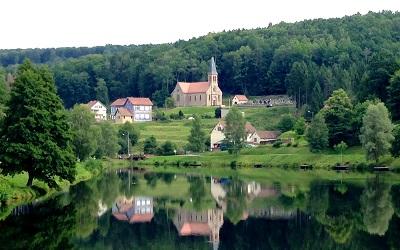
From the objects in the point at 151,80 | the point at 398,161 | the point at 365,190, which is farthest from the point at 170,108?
the point at 365,190

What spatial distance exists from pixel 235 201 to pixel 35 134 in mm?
15967

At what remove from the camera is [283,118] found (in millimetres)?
130500

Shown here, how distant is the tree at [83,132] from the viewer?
86000 mm

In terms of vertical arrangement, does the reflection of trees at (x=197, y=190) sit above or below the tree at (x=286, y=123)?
below

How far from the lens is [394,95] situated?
98.9m

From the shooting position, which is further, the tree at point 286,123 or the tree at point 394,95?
the tree at point 286,123

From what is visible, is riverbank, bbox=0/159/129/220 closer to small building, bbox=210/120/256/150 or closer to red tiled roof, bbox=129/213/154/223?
red tiled roof, bbox=129/213/154/223

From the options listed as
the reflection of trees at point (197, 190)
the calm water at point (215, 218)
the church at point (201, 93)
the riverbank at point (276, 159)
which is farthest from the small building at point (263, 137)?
the calm water at point (215, 218)

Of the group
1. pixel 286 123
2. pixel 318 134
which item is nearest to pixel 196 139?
pixel 286 123

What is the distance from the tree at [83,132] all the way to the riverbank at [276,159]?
22.3 m

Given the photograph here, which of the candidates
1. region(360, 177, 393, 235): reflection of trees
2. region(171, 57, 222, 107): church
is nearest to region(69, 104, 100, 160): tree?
region(360, 177, 393, 235): reflection of trees

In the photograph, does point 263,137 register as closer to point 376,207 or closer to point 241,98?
point 241,98

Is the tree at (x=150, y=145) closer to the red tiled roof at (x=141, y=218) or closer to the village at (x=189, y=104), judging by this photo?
the village at (x=189, y=104)

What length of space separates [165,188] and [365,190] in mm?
19168
